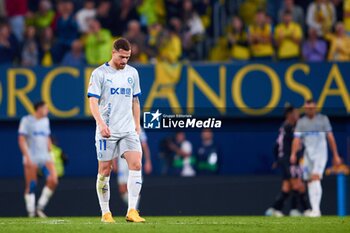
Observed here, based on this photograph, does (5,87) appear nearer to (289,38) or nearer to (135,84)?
(289,38)

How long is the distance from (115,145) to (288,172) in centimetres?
743

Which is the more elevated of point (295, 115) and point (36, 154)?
point (295, 115)

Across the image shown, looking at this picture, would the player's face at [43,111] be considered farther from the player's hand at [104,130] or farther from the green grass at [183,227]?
the player's hand at [104,130]


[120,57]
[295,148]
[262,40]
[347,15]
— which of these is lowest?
[295,148]

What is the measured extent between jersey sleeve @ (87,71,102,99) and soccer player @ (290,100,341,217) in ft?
22.4

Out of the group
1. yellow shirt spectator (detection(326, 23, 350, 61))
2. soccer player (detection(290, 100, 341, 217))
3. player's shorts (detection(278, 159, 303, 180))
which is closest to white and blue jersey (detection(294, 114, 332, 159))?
soccer player (detection(290, 100, 341, 217))

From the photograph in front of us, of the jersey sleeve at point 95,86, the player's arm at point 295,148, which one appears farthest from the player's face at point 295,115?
the jersey sleeve at point 95,86

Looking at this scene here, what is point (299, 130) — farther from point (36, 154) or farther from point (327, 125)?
point (36, 154)

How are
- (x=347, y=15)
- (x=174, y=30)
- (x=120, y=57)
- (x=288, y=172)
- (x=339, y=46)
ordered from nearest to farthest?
(x=120, y=57) → (x=288, y=172) → (x=339, y=46) → (x=347, y=15) → (x=174, y=30)

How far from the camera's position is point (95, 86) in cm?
1091

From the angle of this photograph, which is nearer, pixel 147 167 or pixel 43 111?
pixel 43 111

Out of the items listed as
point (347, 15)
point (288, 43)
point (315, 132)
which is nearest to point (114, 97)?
point (315, 132)

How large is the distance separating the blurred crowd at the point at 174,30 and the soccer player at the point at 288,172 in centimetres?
195

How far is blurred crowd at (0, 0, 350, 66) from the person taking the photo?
766 inches
